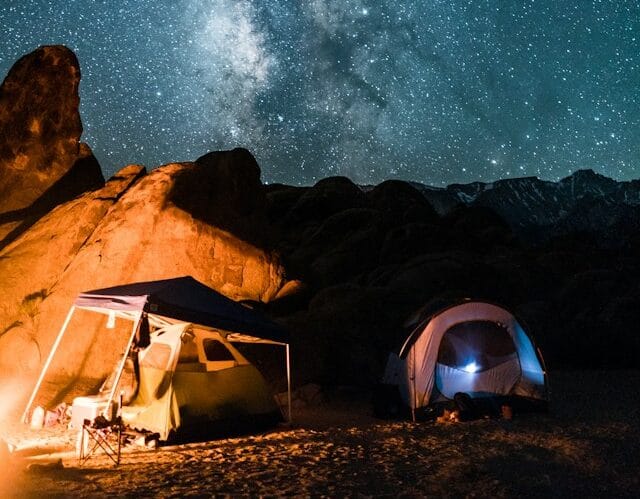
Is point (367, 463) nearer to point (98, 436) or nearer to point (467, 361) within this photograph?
point (98, 436)

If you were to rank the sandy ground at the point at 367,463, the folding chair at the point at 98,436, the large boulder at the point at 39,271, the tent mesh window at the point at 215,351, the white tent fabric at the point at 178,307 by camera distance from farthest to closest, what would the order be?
the large boulder at the point at 39,271 < the tent mesh window at the point at 215,351 < the white tent fabric at the point at 178,307 < the folding chair at the point at 98,436 < the sandy ground at the point at 367,463

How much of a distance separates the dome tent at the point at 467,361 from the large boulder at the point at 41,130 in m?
16.2

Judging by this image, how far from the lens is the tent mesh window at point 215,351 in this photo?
38.4 ft

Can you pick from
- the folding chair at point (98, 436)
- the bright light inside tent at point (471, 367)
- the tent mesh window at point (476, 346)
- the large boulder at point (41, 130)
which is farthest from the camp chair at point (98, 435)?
the large boulder at point (41, 130)

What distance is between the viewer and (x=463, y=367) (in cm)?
1418

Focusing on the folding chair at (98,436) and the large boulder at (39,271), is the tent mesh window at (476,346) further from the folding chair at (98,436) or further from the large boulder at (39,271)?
the large boulder at (39,271)

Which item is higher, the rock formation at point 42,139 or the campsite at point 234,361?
the rock formation at point 42,139

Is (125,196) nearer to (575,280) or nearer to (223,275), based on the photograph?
(223,275)

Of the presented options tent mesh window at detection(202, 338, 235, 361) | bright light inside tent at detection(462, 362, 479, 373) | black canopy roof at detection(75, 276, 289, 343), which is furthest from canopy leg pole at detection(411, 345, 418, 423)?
tent mesh window at detection(202, 338, 235, 361)

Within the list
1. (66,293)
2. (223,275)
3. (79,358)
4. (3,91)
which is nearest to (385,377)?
(223,275)

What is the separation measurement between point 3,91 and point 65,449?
64.9ft

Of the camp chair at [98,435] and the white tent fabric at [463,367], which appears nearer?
the camp chair at [98,435]

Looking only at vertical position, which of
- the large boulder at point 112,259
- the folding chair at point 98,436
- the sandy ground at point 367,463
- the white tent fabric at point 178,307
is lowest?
the sandy ground at point 367,463

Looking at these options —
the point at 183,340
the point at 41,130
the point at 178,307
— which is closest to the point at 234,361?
the point at 183,340
